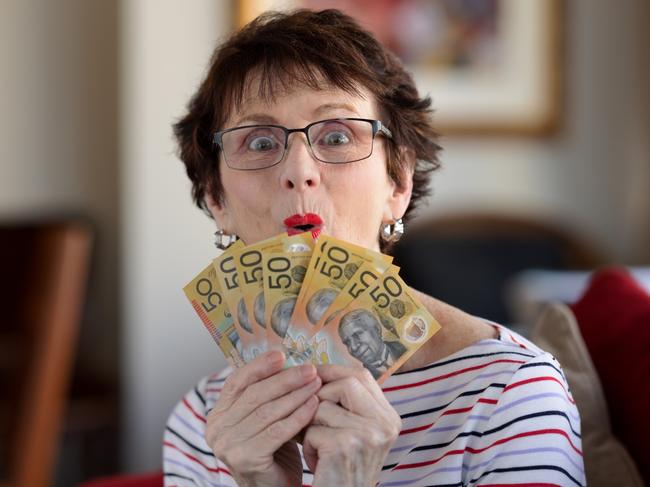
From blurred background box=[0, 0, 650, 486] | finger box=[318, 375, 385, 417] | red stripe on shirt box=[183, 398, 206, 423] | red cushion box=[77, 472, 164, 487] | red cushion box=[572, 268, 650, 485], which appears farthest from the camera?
blurred background box=[0, 0, 650, 486]

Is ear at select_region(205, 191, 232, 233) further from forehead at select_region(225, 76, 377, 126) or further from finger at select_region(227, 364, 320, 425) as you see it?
finger at select_region(227, 364, 320, 425)

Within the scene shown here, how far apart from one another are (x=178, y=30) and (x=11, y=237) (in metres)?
1.15

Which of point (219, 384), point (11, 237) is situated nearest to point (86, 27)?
point (11, 237)

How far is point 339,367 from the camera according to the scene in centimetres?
111

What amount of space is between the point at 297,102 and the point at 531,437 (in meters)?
0.55

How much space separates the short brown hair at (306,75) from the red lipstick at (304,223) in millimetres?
180

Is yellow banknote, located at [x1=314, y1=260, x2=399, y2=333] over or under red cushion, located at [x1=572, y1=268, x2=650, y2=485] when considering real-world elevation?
over

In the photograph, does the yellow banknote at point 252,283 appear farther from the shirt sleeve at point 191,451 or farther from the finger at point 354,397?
the shirt sleeve at point 191,451

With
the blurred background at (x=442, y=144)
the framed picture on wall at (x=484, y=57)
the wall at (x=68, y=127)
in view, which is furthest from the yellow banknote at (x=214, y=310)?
the wall at (x=68, y=127)

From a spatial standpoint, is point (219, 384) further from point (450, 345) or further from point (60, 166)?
point (60, 166)

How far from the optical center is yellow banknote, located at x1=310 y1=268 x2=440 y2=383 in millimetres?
1126

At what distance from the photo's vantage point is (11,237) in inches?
149

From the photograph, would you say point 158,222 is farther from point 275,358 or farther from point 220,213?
point 275,358

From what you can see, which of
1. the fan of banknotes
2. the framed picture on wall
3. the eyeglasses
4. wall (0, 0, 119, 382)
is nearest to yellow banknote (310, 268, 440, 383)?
the fan of banknotes
